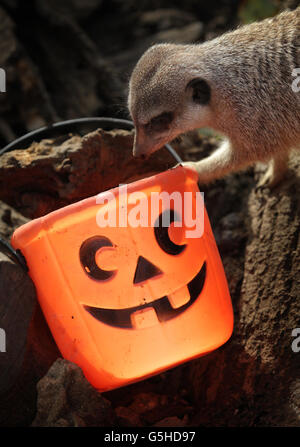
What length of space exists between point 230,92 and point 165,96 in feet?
1.06

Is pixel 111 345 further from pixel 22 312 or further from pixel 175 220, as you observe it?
pixel 175 220

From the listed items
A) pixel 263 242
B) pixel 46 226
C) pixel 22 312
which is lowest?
pixel 263 242

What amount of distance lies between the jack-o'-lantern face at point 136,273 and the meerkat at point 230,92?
21.4 inches

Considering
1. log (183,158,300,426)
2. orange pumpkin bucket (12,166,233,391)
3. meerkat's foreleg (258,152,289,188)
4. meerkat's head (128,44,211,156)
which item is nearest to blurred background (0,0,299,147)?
meerkat's head (128,44,211,156)

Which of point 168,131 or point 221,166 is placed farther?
point 221,166

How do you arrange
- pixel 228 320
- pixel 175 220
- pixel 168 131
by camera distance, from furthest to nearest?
pixel 168 131, pixel 228 320, pixel 175 220

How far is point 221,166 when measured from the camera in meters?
2.47

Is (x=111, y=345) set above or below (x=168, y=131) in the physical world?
below

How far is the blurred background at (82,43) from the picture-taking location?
3.35 metres

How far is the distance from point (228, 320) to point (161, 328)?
0.31 meters

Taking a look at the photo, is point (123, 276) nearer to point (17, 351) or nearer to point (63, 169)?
point (17, 351)

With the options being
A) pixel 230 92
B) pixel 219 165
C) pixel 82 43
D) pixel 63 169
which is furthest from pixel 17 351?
pixel 82 43

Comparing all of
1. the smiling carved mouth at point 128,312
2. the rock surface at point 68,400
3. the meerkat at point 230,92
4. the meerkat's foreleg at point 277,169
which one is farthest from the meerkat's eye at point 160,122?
the rock surface at point 68,400

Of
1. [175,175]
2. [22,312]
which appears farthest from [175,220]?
[22,312]
